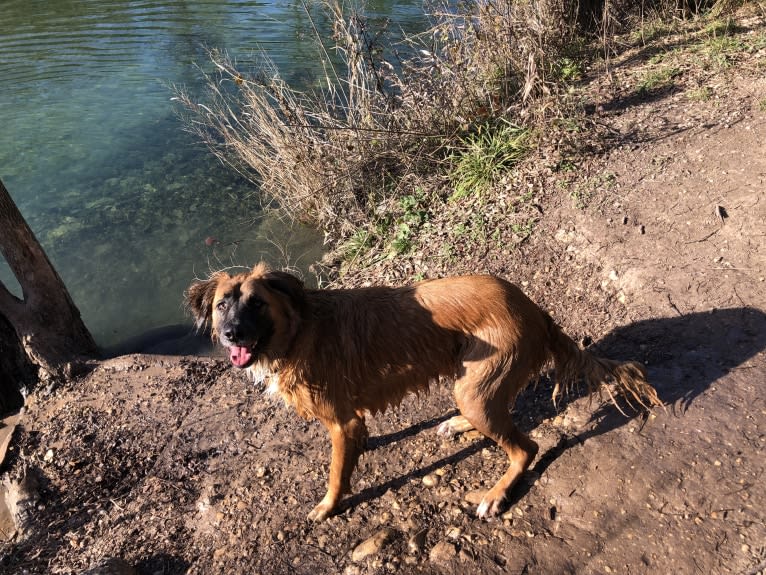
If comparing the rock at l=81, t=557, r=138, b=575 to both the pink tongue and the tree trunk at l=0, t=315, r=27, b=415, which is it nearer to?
the pink tongue

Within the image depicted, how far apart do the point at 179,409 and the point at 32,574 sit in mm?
1691

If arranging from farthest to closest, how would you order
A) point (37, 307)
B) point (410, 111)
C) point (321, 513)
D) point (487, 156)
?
point (410, 111) < point (487, 156) < point (37, 307) < point (321, 513)

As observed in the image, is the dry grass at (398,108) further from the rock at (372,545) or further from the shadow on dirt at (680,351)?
the rock at (372,545)

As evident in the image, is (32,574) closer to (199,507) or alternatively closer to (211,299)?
(199,507)

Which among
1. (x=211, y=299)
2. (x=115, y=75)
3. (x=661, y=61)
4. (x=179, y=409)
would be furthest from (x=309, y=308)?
(x=115, y=75)

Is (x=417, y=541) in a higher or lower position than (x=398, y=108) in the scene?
lower

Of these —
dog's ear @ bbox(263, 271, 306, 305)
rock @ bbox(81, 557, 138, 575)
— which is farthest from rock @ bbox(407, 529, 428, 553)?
rock @ bbox(81, 557, 138, 575)

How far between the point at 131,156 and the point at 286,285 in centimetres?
901

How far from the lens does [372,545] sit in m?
3.60

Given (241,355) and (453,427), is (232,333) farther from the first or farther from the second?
(453,427)

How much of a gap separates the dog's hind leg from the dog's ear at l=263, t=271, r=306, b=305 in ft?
3.91

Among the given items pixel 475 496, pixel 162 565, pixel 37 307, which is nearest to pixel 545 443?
pixel 475 496

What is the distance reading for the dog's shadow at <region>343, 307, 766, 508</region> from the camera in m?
3.96

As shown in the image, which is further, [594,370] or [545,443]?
[545,443]
